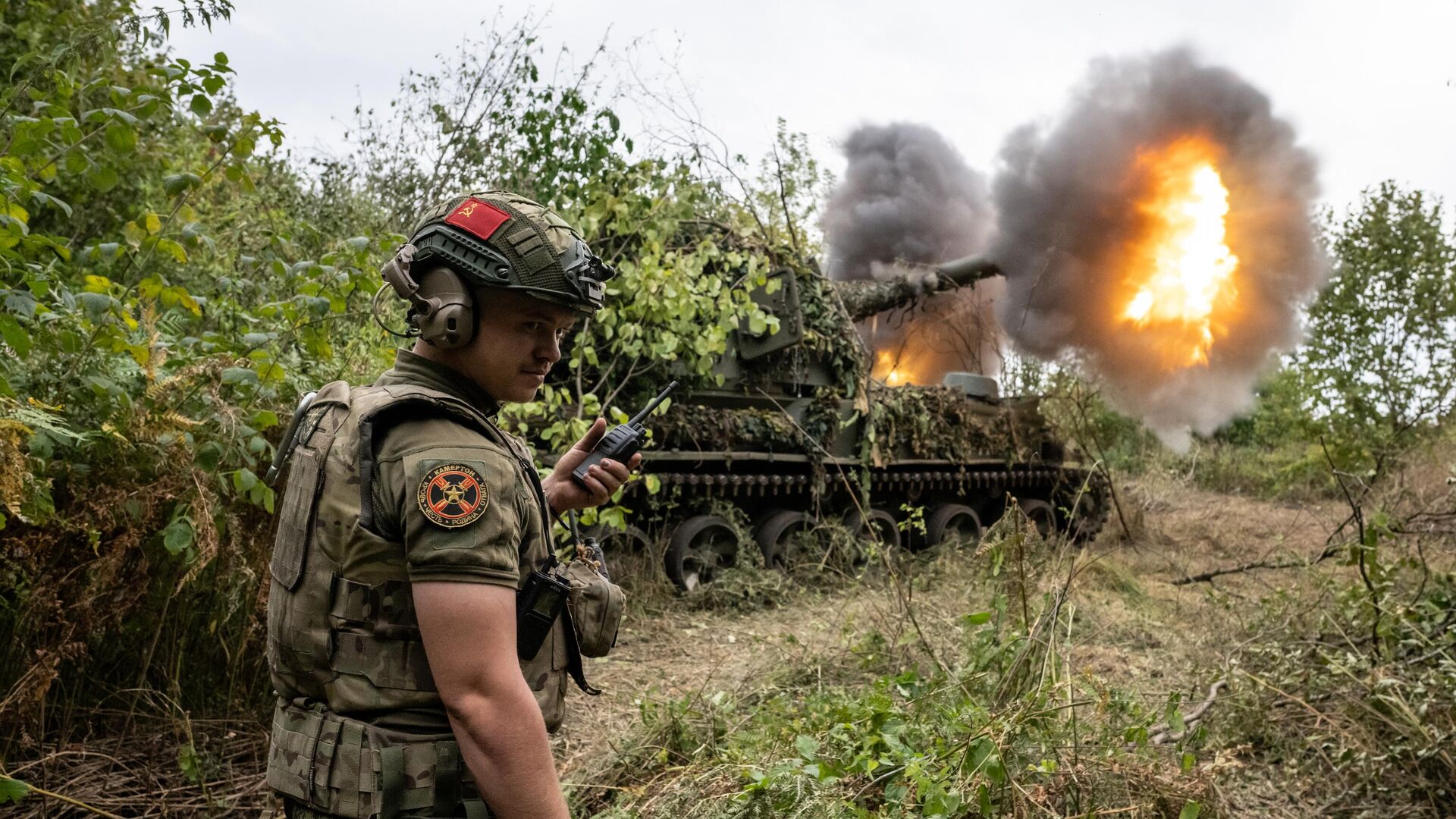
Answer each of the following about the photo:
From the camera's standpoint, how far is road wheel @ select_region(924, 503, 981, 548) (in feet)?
41.0

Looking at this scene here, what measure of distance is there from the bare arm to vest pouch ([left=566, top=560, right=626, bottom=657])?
14.8 inches

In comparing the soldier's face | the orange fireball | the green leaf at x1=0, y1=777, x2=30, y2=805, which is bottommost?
the green leaf at x1=0, y1=777, x2=30, y2=805

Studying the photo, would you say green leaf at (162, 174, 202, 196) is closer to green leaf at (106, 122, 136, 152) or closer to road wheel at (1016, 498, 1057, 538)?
green leaf at (106, 122, 136, 152)

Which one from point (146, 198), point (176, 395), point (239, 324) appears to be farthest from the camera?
point (146, 198)

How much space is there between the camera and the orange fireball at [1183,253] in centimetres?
1289

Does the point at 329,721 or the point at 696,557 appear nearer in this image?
the point at 329,721

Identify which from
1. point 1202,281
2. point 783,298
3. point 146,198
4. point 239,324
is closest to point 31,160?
point 239,324

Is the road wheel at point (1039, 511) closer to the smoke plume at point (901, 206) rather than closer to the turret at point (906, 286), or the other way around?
the turret at point (906, 286)

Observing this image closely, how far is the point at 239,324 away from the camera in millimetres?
4852

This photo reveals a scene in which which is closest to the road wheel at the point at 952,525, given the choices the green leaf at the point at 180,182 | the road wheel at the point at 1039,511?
the road wheel at the point at 1039,511

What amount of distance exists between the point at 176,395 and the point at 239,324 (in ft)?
3.70

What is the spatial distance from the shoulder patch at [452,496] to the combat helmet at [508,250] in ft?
1.17

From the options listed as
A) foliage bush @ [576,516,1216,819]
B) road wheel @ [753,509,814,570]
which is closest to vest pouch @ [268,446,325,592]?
foliage bush @ [576,516,1216,819]

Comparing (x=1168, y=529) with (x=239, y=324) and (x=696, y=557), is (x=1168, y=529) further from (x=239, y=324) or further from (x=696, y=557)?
(x=239, y=324)
